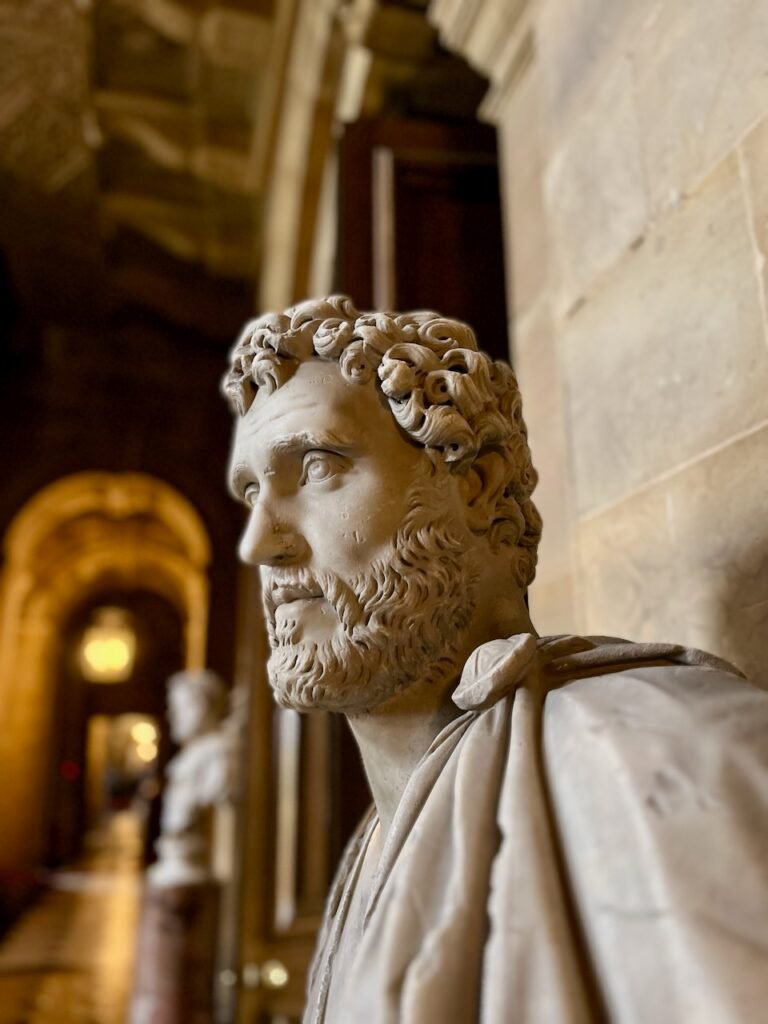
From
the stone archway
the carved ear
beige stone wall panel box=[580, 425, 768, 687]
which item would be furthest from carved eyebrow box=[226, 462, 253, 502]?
the stone archway

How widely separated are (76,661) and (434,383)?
14406 mm

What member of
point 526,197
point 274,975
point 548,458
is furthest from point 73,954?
point 526,197

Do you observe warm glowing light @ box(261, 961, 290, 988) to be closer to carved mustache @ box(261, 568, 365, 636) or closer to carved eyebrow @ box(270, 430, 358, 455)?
carved mustache @ box(261, 568, 365, 636)

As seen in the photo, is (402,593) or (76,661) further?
(76,661)

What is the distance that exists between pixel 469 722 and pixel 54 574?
1159cm

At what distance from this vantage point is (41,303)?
8.66 metres

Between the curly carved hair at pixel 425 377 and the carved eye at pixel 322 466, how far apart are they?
11 cm

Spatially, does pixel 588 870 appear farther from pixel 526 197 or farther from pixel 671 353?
pixel 526 197

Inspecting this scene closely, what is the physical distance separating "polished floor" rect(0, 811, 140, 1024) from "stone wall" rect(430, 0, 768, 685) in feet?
16.9

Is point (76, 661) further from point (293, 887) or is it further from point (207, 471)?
point (293, 887)

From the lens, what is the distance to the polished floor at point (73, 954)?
5586 millimetres

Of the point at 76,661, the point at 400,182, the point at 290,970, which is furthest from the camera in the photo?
the point at 76,661

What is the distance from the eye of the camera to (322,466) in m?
1.16

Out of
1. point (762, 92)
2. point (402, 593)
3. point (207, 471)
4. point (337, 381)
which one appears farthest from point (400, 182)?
point (207, 471)
